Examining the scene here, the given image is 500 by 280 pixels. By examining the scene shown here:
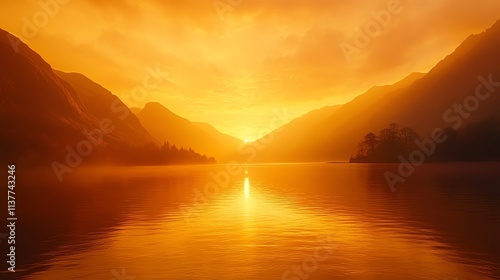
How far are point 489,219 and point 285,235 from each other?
23568 mm

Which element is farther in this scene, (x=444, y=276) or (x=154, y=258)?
(x=154, y=258)

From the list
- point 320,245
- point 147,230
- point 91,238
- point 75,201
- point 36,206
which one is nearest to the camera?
point 320,245

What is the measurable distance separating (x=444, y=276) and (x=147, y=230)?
27.2 metres

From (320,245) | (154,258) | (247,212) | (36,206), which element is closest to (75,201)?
(36,206)

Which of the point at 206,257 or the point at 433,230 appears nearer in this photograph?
the point at 206,257

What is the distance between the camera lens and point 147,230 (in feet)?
124

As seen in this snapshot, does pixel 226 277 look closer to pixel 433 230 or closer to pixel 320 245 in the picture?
pixel 320 245

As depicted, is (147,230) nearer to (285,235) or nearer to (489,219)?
(285,235)

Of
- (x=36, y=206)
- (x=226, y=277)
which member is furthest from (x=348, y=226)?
(x=36, y=206)

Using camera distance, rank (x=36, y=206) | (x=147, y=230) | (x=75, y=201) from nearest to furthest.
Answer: (x=147, y=230), (x=36, y=206), (x=75, y=201)

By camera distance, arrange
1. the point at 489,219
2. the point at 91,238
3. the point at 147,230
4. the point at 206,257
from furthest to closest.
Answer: the point at 489,219 < the point at 147,230 < the point at 91,238 < the point at 206,257

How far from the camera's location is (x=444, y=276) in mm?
21656

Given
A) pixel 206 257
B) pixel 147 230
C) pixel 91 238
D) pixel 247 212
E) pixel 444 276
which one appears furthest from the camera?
pixel 247 212

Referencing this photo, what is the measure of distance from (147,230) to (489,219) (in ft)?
121
